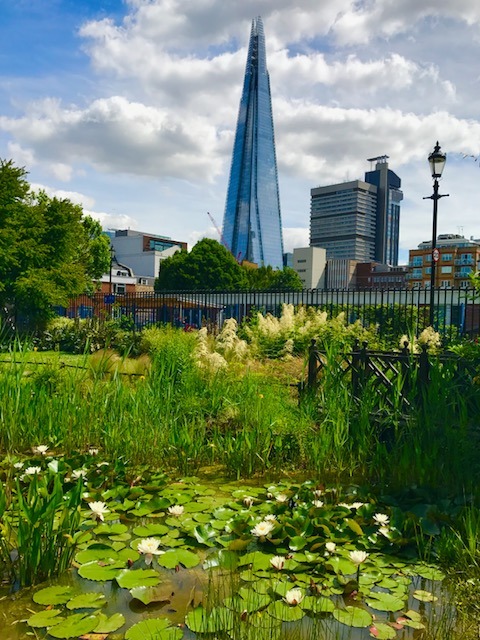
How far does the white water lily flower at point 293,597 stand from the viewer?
267 cm

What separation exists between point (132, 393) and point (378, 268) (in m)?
136

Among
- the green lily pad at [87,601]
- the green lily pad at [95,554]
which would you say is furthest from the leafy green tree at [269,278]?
the green lily pad at [87,601]

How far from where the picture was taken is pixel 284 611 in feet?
8.79

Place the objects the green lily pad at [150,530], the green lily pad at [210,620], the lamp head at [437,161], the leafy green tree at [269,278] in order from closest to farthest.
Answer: the green lily pad at [210,620]
the green lily pad at [150,530]
the lamp head at [437,161]
the leafy green tree at [269,278]

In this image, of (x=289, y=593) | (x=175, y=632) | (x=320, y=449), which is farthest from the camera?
(x=320, y=449)

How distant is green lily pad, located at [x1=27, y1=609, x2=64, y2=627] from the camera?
259cm

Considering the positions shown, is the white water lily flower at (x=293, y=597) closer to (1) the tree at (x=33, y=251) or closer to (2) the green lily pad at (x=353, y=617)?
(2) the green lily pad at (x=353, y=617)

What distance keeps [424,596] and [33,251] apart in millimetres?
17537

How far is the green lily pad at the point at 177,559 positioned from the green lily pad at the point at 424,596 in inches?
53.9

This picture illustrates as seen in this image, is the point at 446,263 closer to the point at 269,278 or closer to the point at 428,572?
the point at 269,278

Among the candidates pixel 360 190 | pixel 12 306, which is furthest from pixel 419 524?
pixel 360 190

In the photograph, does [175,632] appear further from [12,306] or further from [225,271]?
[225,271]

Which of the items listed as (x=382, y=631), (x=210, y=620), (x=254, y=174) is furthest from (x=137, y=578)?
(x=254, y=174)

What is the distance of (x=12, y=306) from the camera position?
19.4m
